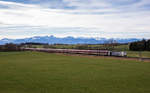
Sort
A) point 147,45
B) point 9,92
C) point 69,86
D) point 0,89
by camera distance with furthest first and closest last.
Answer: point 147,45 < point 69,86 < point 0,89 < point 9,92

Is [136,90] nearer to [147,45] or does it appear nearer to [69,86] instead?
[69,86]

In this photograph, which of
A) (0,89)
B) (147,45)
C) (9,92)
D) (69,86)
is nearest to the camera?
(9,92)

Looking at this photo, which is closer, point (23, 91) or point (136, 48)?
point (23, 91)

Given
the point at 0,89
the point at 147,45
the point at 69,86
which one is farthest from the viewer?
the point at 147,45

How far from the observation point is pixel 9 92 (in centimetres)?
973

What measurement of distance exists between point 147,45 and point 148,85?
55055 mm

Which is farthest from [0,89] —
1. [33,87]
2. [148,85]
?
[148,85]

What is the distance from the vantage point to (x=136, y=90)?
33.5ft

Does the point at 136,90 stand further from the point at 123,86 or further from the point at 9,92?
the point at 9,92

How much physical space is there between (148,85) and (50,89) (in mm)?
5674

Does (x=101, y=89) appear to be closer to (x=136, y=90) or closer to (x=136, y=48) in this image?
(x=136, y=90)

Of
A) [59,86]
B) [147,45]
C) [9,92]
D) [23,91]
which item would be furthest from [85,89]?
[147,45]

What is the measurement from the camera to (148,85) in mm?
11430

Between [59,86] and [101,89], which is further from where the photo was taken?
[59,86]
